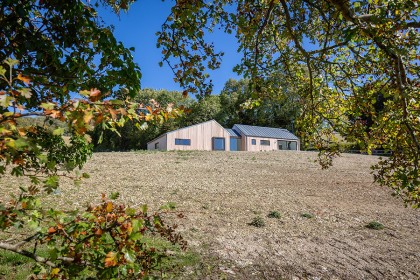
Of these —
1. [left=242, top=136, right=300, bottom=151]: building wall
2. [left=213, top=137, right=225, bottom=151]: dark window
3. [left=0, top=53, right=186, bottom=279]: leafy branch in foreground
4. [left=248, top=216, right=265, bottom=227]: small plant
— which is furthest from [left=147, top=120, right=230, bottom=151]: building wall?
[left=0, top=53, right=186, bottom=279]: leafy branch in foreground

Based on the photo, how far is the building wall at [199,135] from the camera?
3488 centimetres

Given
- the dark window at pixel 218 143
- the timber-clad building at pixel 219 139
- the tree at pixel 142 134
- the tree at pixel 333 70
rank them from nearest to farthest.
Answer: the tree at pixel 333 70
the timber-clad building at pixel 219 139
the dark window at pixel 218 143
the tree at pixel 142 134

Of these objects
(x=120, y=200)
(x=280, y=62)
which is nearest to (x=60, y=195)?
(x=120, y=200)

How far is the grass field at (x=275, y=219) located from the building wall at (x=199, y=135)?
1875 cm

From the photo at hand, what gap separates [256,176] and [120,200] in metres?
7.62

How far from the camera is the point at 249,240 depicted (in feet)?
22.4

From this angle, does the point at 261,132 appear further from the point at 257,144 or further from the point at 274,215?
the point at 274,215

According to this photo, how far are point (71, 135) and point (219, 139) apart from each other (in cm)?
3549

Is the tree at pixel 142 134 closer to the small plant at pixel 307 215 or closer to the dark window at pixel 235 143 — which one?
the dark window at pixel 235 143

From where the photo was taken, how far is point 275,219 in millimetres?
8570

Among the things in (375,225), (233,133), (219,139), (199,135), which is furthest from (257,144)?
(375,225)

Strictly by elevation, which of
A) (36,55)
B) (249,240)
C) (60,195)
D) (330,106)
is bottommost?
(249,240)

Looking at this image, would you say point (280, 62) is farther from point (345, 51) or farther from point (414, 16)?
point (414, 16)

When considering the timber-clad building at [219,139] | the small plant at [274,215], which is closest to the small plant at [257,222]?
the small plant at [274,215]
